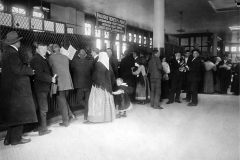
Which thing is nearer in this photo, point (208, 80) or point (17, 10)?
point (208, 80)

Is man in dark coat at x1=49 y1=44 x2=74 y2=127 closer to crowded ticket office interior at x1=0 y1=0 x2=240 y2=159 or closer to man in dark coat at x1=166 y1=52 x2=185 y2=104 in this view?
crowded ticket office interior at x1=0 y1=0 x2=240 y2=159

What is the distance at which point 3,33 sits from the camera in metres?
7.09

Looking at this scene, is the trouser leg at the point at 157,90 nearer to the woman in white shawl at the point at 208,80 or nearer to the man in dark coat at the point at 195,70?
the man in dark coat at the point at 195,70

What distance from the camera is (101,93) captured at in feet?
14.6

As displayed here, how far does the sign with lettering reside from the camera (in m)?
5.79

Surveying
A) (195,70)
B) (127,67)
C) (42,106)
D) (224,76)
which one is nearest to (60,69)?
(42,106)

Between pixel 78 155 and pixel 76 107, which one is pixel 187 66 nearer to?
pixel 76 107

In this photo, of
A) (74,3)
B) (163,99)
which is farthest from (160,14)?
(74,3)

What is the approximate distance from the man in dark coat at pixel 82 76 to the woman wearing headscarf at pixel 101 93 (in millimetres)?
214

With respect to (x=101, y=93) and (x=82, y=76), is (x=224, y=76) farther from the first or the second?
(x=82, y=76)

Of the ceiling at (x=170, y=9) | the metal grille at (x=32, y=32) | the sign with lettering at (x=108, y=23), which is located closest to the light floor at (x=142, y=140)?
the sign with lettering at (x=108, y=23)

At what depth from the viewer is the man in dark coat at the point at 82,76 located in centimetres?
464

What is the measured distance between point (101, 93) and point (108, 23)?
2.38 meters

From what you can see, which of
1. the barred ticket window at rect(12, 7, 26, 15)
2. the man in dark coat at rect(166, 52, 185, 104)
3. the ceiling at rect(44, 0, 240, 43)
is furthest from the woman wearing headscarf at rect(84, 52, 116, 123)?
the barred ticket window at rect(12, 7, 26, 15)
